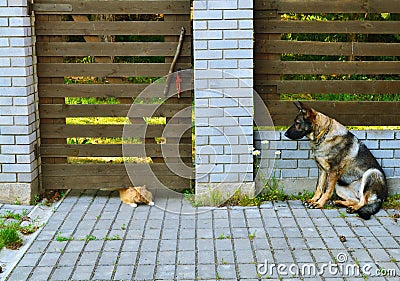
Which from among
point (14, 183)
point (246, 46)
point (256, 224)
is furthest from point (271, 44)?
point (14, 183)

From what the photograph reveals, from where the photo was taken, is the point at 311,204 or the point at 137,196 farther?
the point at 137,196

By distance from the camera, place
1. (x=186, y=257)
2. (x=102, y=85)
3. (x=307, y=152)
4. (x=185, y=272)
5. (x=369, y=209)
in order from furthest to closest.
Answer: (x=307, y=152), (x=102, y=85), (x=369, y=209), (x=186, y=257), (x=185, y=272)

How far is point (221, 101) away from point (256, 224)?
47.4 inches

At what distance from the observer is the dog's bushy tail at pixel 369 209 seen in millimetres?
5211

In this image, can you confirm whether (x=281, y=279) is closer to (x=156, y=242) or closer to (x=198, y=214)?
(x=156, y=242)

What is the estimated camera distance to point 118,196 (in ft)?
19.4

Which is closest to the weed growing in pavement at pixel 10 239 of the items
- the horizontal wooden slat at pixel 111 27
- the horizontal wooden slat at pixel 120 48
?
the horizontal wooden slat at pixel 120 48

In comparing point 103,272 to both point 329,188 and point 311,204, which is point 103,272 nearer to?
point 311,204

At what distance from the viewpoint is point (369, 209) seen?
5.28m

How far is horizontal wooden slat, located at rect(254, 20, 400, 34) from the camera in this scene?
A: 563cm

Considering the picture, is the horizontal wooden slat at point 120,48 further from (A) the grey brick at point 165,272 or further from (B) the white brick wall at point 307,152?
(A) the grey brick at point 165,272

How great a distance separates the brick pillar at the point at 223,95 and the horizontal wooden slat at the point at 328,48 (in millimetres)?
272

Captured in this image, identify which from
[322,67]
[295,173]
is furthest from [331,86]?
[295,173]

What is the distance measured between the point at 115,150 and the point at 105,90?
0.59 m
